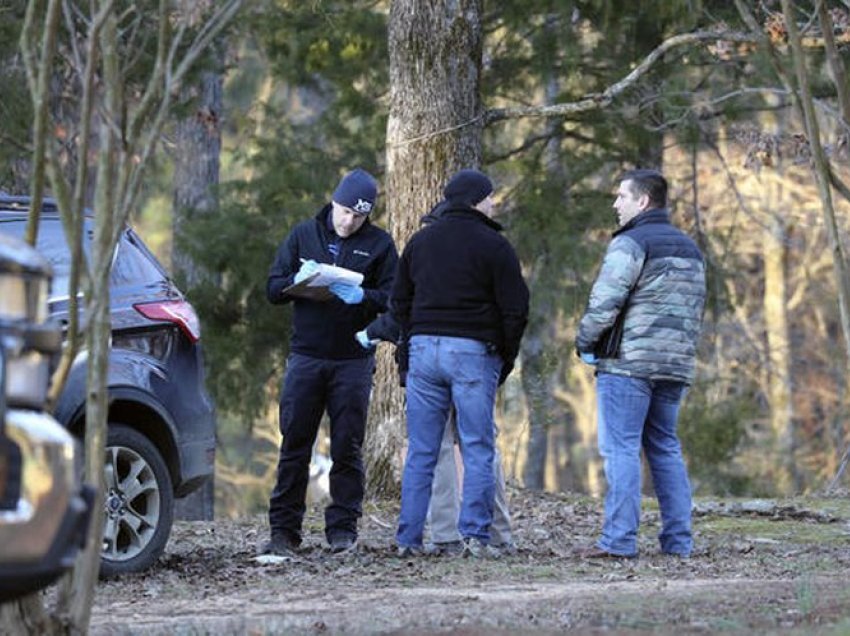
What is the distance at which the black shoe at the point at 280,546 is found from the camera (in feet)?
33.0

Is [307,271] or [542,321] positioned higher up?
[307,271]

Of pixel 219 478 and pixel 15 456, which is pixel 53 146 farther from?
pixel 219 478

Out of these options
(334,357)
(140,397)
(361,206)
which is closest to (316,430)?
(334,357)

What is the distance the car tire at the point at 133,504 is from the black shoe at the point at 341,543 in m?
1.32

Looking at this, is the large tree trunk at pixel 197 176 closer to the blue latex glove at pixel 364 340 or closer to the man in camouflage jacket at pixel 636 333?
the blue latex glove at pixel 364 340

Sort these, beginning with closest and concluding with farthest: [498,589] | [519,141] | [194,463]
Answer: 1. [498,589]
2. [194,463]
3. [519,141]

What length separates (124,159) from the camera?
634 centimetres

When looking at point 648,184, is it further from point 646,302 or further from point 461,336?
point 461,336

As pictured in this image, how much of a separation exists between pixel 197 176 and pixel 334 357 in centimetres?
1047

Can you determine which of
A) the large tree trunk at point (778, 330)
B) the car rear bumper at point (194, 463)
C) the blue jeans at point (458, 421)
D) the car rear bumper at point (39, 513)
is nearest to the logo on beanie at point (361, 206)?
the blue jeans at point (458, 421)

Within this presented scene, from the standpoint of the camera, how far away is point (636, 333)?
9703 mm

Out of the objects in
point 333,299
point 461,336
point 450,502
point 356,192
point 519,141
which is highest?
point 519,141

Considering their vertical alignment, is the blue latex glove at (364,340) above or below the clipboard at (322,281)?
below

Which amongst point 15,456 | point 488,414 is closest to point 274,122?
point 488,414
